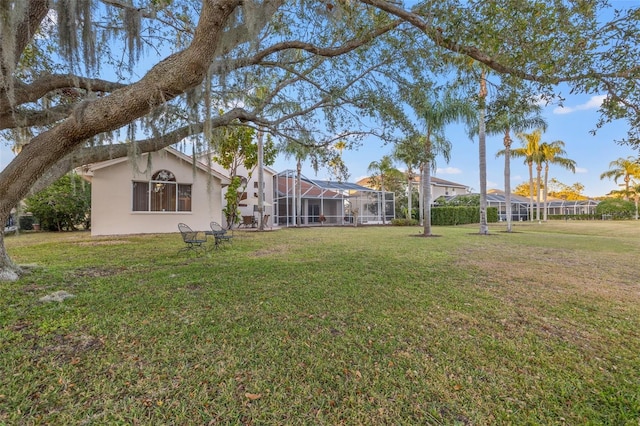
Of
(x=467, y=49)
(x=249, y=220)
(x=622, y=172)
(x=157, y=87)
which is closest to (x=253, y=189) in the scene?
(x=249, y=220)

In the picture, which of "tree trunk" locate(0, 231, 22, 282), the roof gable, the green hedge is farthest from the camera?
the green hedge

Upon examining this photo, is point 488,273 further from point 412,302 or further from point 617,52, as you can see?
point 617,52

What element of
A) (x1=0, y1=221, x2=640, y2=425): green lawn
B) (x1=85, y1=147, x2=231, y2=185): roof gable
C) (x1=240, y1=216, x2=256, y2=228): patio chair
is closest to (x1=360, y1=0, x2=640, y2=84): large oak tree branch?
(x1=0, y1=221, x2=640, y2=425): green lawn

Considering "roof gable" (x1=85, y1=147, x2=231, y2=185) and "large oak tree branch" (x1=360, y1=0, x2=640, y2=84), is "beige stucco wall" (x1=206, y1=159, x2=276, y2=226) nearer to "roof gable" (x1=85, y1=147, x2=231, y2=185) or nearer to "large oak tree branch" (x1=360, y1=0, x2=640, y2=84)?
"roof gable" (x1=85, y1=147, x2=231, y2=185)

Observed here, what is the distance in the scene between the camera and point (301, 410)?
2020mm

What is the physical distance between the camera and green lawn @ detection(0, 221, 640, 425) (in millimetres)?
2031

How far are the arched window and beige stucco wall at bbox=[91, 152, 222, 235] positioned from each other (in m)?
0.22

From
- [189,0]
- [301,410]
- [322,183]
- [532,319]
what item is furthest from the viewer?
[322,183]

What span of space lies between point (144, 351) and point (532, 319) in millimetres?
4357

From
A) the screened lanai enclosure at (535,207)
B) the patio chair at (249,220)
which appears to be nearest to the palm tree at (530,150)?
the screened lanai enclosure at (535,207)

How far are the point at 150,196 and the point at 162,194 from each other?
527 millimetres

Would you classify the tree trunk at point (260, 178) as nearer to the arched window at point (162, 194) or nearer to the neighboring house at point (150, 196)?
the neighboring house at point (150, 196)

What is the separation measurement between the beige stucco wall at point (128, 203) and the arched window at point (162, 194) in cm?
22

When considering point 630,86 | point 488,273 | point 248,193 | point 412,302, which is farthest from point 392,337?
point 248,193
